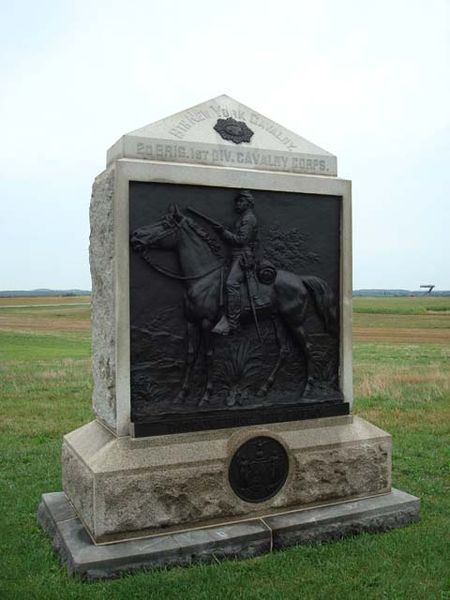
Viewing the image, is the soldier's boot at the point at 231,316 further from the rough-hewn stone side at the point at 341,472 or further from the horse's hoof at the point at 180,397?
the rough-hewn stone side at the point at 341,472

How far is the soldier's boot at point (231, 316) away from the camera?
6230mm

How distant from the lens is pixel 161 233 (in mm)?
6008

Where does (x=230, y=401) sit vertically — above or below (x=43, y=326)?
above

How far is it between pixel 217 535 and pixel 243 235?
274 cm

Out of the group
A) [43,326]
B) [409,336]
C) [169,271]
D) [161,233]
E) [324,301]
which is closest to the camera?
[161,233]

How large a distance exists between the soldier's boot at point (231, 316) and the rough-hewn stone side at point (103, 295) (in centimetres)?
102

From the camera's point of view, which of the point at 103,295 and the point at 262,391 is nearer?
the point at 103,295

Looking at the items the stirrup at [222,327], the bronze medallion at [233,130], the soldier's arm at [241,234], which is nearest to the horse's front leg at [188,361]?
the stirrup at [222,327]

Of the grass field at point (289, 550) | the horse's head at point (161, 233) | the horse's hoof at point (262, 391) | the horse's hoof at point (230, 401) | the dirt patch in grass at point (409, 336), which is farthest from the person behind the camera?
the dirt patch in grass at point (409, 336)

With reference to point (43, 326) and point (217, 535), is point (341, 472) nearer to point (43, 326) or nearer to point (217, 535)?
point (217, 535)

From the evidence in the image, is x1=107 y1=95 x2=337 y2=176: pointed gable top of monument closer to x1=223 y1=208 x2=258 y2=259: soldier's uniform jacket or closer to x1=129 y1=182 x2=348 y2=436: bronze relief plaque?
x1=129 y1=182 x2=348 y2=436: bronze relief plaque

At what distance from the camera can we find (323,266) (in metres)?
6.85

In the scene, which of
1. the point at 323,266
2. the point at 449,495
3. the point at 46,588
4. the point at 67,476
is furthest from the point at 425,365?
the point at 46,588

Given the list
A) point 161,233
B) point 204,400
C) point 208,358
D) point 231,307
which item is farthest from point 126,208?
point 204,400
